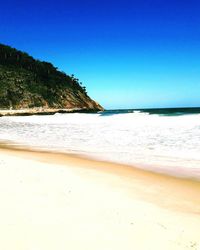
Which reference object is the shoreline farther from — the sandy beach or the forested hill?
the forested hill

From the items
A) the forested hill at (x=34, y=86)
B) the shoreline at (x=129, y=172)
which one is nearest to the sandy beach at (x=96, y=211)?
the shoreline at (x=129, y=172)

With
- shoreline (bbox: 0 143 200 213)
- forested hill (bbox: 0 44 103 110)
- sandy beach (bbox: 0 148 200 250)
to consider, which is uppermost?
forested hill (bbox: 0 44 103 110)

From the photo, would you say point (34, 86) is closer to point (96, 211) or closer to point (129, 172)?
point (129, 172)

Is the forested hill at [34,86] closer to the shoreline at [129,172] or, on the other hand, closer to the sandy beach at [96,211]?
the shoreline at [129,172]

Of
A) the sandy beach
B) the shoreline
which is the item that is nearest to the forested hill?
the shoreline

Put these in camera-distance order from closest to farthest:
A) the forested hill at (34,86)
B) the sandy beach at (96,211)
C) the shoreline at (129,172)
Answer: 1. the sandy beach at (96,211)
2. the shoreline at (129,172)
3. the forested hill at (34,86)

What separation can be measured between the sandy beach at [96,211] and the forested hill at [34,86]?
9629 centimetres

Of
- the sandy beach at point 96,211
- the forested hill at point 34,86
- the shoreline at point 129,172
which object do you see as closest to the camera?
the sandy beach at point 96,211

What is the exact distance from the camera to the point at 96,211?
19.7 feet

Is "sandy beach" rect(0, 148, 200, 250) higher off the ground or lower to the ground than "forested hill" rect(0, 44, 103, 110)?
lower

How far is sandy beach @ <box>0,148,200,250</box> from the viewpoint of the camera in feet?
15.4

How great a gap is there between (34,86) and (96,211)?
4499 inches

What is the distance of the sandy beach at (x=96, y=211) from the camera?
471 centimetres

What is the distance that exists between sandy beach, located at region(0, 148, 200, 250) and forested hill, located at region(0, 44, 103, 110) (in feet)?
316
